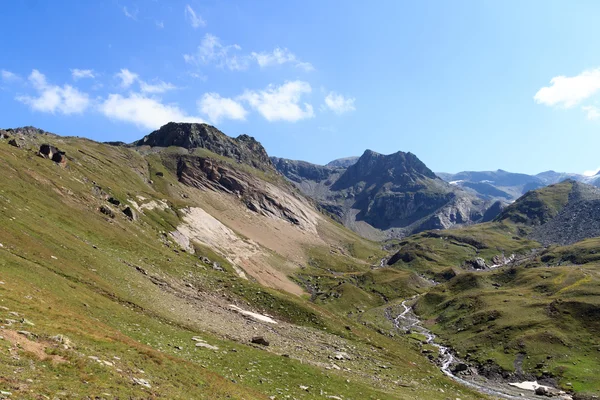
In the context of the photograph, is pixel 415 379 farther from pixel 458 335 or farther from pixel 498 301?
pixel 498 301

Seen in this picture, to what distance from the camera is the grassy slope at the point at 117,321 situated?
23.0 meters

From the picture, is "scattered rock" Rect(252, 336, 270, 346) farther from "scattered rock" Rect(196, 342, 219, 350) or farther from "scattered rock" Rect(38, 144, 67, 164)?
"scattered rock" Rect(38, 144, 67, 164)

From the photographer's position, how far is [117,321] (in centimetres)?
4084

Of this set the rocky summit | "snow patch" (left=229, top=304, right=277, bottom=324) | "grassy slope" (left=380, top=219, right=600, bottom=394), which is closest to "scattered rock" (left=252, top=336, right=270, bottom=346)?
the rocky summit

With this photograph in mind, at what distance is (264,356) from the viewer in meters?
44.2

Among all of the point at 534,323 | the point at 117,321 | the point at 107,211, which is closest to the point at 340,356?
the point at 117,321

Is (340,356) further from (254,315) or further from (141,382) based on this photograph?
(141,382)

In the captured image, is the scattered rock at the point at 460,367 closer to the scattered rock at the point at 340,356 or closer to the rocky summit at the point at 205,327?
the rocky summit at the point at 205,327

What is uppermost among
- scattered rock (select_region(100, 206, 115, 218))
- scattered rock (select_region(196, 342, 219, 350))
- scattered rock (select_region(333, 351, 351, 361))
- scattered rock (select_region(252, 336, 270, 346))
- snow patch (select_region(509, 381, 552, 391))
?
scattered rock (select_region(100, 206, 115, 218))

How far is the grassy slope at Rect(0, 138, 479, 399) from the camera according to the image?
2298cm

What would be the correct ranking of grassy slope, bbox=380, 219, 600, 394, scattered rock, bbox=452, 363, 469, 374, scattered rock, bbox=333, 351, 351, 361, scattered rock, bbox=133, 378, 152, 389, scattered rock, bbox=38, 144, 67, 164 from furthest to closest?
scattered rock, bbox=38, 144, 67, 164 → grassy slope, bbox=380, 219, 600, 394 → scattered rock, bbox=452, 363, 469, 374 → scattered rock, bbox=333, 351, 351, 361 → scattered rock, bbox=133, 378, 152, 389

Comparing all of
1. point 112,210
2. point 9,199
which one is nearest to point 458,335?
point 112,210

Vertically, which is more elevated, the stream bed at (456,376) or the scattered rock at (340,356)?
the scattered rock at (340,356)

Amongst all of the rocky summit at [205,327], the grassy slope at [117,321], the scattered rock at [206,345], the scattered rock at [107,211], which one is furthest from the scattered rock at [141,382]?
the scattered rock at [107,211]
